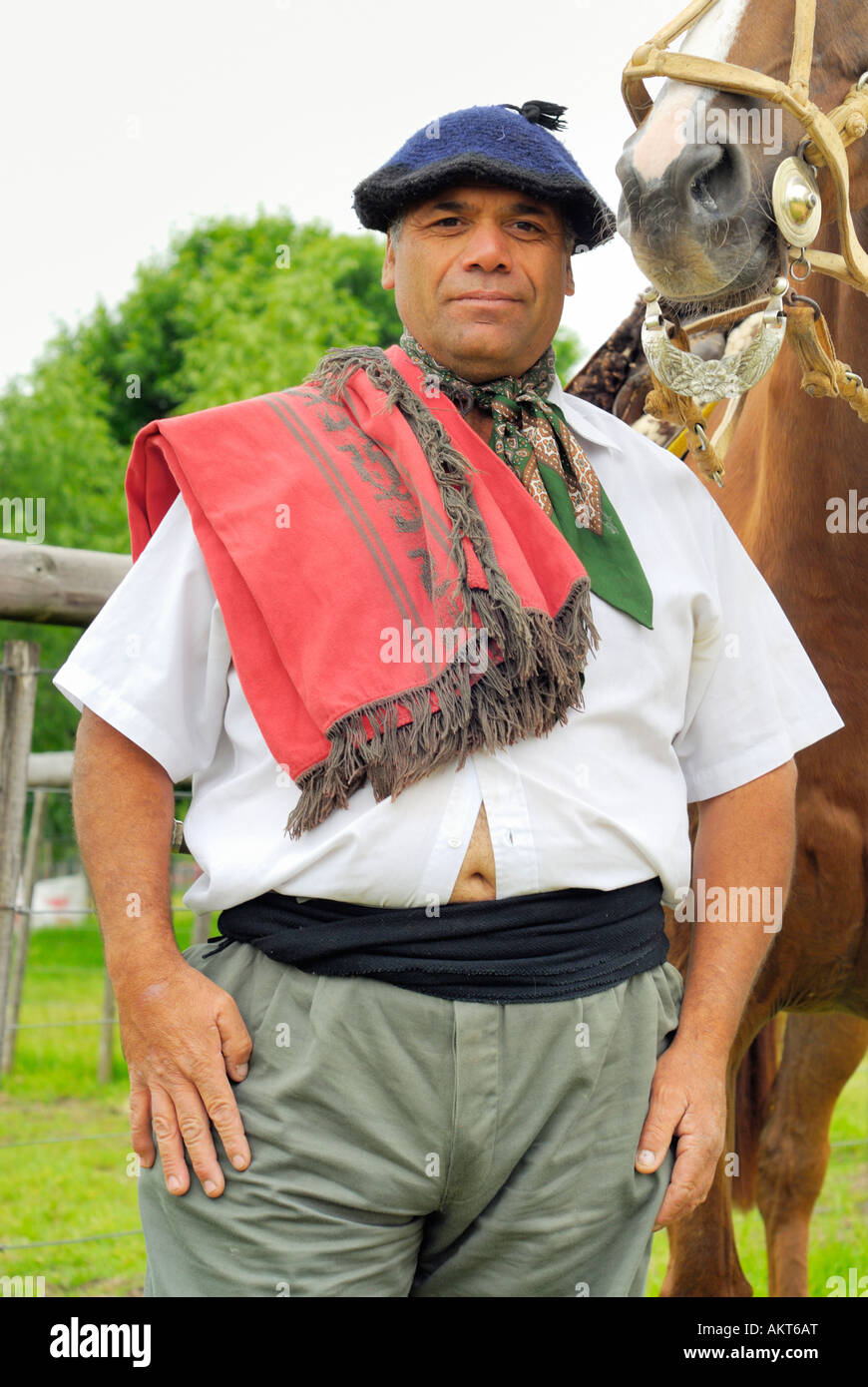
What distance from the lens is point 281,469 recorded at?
65.7 inches

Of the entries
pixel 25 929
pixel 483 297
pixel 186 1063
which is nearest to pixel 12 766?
pixel 186 1063

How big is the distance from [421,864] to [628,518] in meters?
0.59

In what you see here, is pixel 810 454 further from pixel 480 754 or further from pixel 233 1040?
pixel 233 1040

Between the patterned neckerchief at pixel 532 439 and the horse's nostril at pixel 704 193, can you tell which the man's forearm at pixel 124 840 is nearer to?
the patterned neckerchief at pixel 532 439

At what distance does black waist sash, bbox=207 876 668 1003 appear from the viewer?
1568 millimetres

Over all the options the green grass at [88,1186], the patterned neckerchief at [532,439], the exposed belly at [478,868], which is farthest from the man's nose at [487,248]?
the green grass at [88,1186]

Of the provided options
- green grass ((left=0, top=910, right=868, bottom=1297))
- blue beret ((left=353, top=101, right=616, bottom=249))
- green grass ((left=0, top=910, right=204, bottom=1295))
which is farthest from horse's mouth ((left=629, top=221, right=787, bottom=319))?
green grass ((left=0, top=910, right=868, bottom=1297))

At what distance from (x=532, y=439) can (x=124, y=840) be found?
2.40 feet

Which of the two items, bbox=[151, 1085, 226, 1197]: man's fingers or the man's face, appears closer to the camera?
bbox=[151, 1085, 226, 1197]: man's fingers

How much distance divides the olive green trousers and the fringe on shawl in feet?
0.78

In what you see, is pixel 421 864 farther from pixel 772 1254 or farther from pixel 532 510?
pixel 772 1254

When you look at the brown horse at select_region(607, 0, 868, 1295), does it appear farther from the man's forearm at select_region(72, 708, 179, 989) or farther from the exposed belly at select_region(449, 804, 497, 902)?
the man's forearm at select_region(72, 708, 179, 989)
